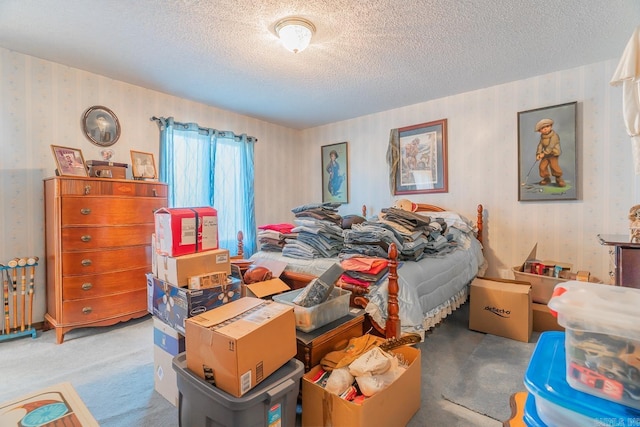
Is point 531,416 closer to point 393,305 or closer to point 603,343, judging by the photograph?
point 603,343

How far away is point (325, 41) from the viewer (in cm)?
244

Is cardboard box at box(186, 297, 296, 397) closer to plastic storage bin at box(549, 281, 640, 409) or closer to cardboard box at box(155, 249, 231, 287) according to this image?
cardboard box at box(155, 249, 231, 287)

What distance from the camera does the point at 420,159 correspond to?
3.98m

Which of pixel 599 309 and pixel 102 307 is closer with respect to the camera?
pixel 599 309

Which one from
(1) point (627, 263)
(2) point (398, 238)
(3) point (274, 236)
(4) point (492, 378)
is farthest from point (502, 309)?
(3) point (274, 236)

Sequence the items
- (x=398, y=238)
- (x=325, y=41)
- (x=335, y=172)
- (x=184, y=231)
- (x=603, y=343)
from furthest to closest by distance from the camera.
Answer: (x=335, y=172) → (x=325, y=41) → (x=398, y=238) → (x=184, y=231) → (x=603, y=343)

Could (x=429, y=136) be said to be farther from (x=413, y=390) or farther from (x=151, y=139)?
(x=151, y=139)

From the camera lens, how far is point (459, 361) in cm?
215

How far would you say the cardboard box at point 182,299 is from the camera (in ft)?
5.07

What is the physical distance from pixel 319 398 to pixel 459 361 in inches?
Result: 52.3

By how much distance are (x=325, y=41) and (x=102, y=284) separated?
2.90 metres

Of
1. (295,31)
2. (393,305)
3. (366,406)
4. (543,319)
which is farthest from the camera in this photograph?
(543,319)

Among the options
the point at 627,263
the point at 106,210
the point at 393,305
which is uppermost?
the point at 106,210

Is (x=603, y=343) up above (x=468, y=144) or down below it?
below
